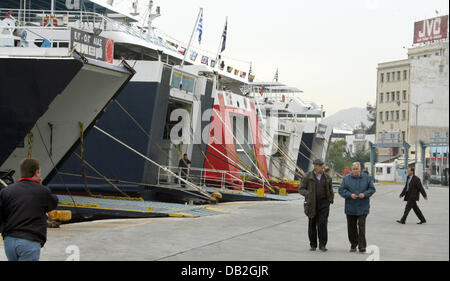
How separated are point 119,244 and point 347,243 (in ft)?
13.2

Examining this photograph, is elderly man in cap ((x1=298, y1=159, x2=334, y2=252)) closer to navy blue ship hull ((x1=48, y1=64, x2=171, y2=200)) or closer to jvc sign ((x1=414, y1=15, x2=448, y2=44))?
jvc sign ((x1=414, y1=15, x2=448, y2=44))

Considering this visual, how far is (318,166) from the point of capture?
33.0 feet

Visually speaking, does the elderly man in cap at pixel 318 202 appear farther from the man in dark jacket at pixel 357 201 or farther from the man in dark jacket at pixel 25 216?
the man in dark jacket at pixel 25 216

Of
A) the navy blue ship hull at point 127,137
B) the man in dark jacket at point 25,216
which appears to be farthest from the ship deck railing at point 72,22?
the man in dark jacket at point 25,216

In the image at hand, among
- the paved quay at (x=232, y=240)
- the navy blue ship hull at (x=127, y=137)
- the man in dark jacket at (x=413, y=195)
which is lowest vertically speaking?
the paved quay at (x=232, y=240)

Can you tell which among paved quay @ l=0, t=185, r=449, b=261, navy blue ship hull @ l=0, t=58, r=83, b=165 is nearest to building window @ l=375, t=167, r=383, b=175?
paved quay @ l=0, t=185, r=449, b=261

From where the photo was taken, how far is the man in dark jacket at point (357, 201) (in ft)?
31.7

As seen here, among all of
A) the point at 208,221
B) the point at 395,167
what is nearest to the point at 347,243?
the point at 208,221

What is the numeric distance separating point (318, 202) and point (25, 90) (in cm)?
736

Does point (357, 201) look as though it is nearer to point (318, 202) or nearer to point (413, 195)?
point (318, 202)

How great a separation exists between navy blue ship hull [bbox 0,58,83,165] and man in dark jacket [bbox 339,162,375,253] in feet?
21.3

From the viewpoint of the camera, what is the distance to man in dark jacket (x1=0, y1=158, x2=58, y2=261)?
5.52m

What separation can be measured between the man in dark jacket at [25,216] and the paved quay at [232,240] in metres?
2.73
